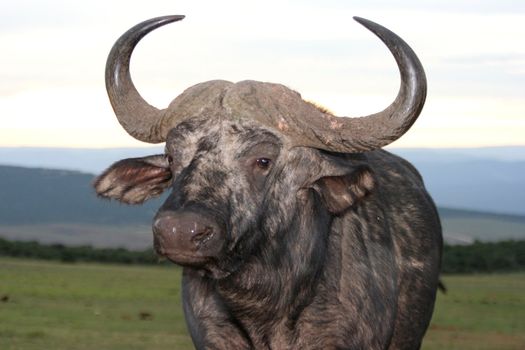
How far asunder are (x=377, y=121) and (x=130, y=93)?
60.2 inches

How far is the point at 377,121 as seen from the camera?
8625mm

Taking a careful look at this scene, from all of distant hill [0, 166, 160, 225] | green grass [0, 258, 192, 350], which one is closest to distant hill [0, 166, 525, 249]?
distant hill [0, 166, 160, 225]

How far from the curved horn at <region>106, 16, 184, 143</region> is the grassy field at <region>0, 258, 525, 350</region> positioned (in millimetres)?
7875

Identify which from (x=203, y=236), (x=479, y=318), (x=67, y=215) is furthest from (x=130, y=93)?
(x=67, y=215)

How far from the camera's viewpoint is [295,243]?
27.7ft

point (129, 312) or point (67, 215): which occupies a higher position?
point (129, 312)

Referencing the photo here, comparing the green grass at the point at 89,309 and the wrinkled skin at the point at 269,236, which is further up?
the wrinkled skin at the point at 269,236

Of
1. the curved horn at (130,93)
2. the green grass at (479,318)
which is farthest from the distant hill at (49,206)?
the curved horn at (130,93)

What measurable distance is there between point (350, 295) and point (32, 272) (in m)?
29.0

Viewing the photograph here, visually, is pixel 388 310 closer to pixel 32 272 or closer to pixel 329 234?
pixel 329 234

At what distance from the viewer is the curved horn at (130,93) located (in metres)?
8.84

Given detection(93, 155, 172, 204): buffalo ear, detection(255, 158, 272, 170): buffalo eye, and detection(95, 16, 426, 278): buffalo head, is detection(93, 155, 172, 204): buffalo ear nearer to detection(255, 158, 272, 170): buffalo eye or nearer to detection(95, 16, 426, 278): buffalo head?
detection(95, 16, 426, 278): buffalo head

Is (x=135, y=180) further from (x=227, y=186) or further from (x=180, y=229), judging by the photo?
(x=180, y=229)

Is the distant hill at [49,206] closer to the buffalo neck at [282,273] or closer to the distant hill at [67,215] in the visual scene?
the distant hill at [67,215]
